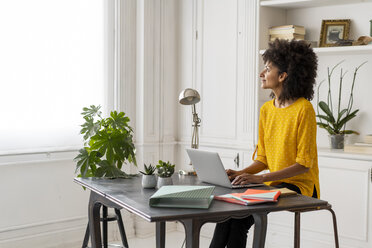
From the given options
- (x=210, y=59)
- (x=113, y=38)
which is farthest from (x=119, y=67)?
(x=210, y=59)

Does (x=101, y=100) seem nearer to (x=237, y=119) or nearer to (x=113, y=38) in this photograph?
(x=113, y=38)

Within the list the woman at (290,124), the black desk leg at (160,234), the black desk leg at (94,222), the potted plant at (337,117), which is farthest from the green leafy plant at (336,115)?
the black desk leg at (94,222)

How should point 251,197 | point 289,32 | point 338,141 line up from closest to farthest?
point 251,197 → point 338,141 → point 289,32

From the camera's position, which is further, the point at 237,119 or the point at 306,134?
the point at 237,119

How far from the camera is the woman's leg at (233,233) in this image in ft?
9.02

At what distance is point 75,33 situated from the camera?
421 centimetres

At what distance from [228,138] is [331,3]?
53.5 inches

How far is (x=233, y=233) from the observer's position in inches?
108

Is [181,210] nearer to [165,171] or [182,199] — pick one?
[182,199]

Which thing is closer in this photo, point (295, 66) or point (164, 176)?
point (164, 176)

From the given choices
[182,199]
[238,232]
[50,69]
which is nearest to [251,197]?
[182,199]

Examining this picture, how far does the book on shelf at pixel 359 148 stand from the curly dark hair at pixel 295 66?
0.86 meters

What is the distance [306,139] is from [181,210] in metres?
1.06

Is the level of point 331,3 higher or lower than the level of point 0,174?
higher
